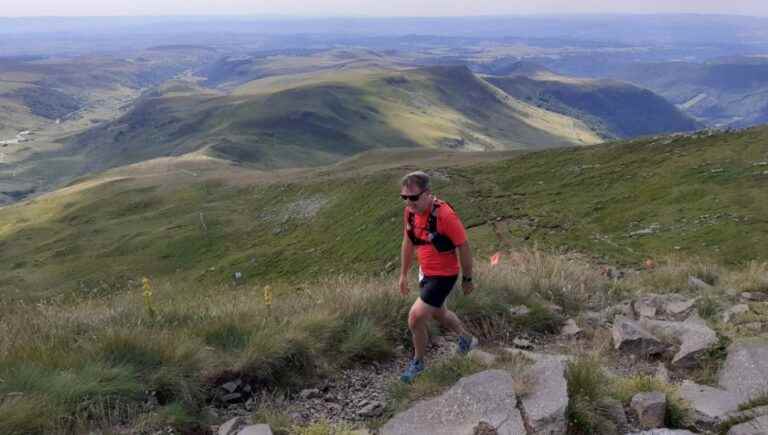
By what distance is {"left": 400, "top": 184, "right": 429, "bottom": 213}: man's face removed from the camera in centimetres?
731

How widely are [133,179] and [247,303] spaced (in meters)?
93.6

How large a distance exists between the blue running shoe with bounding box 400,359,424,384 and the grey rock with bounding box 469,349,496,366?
0.65 m

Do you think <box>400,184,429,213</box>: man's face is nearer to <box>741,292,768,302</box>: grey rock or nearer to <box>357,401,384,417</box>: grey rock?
<box>357,401,384,417</box>: grey rock

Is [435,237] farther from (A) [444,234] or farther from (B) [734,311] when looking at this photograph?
(B) [734,311]

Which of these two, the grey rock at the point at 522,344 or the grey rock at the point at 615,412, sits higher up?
the grey rock at the point at 615,412

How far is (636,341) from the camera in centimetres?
845

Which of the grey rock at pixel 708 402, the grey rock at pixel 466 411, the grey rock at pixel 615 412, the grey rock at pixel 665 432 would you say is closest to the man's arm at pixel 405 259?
the grey rock at pixel 466 411

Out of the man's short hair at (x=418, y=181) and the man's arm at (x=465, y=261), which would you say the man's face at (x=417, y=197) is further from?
the man's arm at (x=465, y=261)

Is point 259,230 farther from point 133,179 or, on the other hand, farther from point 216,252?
point 133,179

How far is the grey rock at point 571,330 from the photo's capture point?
9320mm

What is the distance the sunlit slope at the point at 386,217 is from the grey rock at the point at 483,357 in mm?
17799

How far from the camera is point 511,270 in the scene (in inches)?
459

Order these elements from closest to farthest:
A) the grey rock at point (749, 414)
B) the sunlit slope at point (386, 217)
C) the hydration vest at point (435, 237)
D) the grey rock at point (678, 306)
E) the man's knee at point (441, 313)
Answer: the grey rock at point (749, 414)
the hydration vest at point (435, 237)
the man's knee at point (441, 313)
the grey rock at point (678, 306)
the sunlit slope at point (386, 217)

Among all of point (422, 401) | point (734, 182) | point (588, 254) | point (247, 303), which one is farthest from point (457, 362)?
point (734, 182)
